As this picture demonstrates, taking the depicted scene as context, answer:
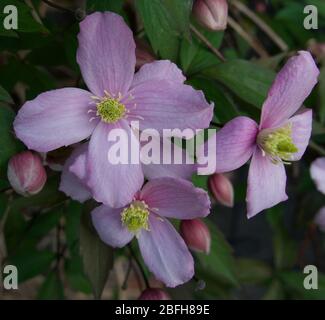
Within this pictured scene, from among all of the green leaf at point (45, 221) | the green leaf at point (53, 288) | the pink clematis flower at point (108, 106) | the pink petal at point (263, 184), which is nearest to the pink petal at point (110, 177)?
the pink clematis flower at point (108, 106)

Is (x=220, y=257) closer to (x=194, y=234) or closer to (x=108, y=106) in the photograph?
(x=194, y=234)

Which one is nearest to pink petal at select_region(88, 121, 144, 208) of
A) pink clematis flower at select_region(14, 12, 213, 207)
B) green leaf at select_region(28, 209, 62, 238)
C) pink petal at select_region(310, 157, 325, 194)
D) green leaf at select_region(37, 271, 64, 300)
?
pink clematis flower at select_region(14, 12, 213, 207)

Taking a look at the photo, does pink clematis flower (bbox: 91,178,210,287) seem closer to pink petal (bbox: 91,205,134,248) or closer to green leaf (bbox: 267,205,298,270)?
pink petal (bbox: 91,205,134,248)

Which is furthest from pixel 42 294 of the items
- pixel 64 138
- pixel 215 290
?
pixel 64 138

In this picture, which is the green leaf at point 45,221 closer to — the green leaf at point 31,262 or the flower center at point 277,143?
the green leaf at point 31,262

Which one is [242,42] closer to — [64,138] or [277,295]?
[277,295]

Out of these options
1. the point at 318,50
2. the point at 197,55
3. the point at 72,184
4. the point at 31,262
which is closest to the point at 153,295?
the point at 72,184
